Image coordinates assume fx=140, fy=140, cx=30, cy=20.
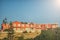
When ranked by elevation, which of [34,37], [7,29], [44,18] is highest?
[44,18]

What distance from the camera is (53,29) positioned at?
81.8 inches

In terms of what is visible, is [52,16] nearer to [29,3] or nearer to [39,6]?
[39,6]

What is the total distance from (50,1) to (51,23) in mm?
339

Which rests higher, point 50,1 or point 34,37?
point 50,1

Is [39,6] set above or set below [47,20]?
above

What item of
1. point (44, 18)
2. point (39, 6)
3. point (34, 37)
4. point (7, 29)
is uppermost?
point (39, 6)

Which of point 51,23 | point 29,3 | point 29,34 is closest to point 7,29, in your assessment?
point 29,34

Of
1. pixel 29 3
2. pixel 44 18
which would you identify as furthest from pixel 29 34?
pixel 29 3

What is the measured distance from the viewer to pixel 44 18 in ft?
6.89

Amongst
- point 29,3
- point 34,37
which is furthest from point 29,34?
point 29,3

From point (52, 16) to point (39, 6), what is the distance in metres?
0.25

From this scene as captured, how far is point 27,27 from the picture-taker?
2076 mm

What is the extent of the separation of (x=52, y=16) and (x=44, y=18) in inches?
4.9

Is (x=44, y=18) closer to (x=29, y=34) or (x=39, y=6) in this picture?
(x=39, y=6)
